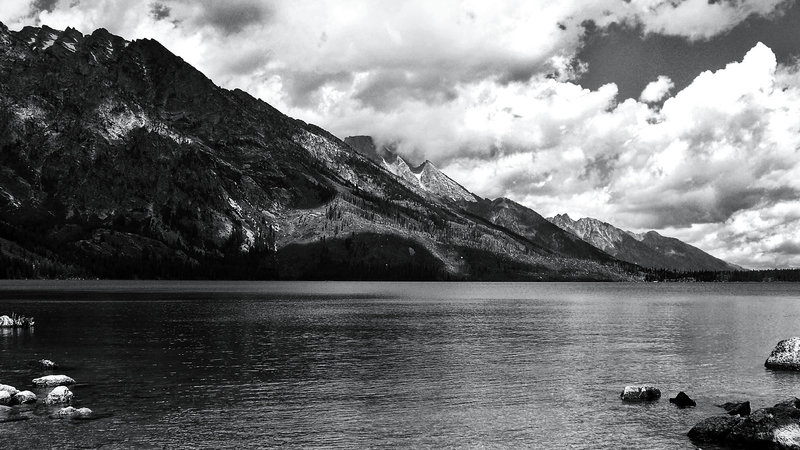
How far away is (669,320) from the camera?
522 feet

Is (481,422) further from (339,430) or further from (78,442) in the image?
(78,442)

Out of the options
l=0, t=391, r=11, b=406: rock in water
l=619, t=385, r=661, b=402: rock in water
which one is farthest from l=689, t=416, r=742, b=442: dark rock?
l=0, t=391, r=11, b=406: rock in water

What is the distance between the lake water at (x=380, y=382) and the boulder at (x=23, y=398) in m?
2.84

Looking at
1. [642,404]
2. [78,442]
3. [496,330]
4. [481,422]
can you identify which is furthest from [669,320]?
[78,442]

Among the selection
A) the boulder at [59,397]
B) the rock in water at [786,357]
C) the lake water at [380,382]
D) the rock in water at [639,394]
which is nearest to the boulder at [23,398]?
the boulder at [59,397]

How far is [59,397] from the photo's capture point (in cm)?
5547

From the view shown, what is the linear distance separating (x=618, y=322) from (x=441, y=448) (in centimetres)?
12139

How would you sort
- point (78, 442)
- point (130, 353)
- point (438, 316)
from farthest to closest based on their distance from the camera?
point (438, 316) < point (130, 353) < point (78, 442)

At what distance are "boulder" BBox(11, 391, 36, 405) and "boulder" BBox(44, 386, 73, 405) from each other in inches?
54.9

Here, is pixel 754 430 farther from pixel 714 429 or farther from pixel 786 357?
pixel 786 357

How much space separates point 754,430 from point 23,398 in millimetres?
58531

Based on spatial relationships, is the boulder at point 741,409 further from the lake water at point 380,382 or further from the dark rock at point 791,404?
the lake water at point 380,382

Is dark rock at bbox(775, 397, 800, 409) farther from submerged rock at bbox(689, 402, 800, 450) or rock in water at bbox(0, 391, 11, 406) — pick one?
rock in water at bbox(0, 391, 11, 406)

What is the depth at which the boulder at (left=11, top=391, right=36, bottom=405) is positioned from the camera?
2168 inches
